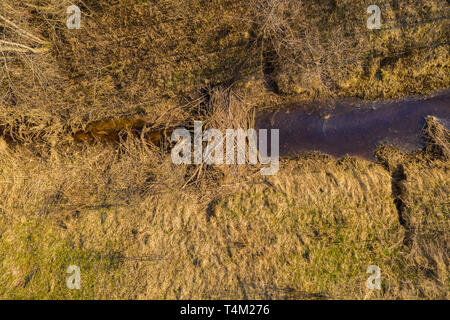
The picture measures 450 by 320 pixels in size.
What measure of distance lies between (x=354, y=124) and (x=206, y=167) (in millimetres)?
3232

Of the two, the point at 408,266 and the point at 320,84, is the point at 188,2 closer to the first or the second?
the point at 320,84

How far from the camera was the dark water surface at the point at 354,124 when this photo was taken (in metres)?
5.12

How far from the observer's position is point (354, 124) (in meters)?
5.20

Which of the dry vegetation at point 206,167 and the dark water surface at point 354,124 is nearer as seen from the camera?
the dry vegetation at point 206,167

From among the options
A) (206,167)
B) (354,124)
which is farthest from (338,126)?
(206,167)

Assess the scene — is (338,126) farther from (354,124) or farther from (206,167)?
(206,167)

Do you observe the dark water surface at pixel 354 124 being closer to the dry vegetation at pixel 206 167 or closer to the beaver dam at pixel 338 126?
the beaver dam at pixel 338 126

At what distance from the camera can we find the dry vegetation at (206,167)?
183 inches

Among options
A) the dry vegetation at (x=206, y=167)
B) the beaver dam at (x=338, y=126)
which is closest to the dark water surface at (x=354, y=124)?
the beaver dam at (x=338, y=126)

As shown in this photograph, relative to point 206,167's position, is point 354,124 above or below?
above

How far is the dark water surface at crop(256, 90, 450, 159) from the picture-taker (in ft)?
16.8

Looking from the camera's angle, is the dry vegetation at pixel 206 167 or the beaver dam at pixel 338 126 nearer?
the dry vegetation at pixel 206 167

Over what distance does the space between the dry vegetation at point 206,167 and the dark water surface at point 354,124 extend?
0.75ft

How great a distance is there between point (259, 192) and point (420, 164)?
Result: 3304 millimetres
